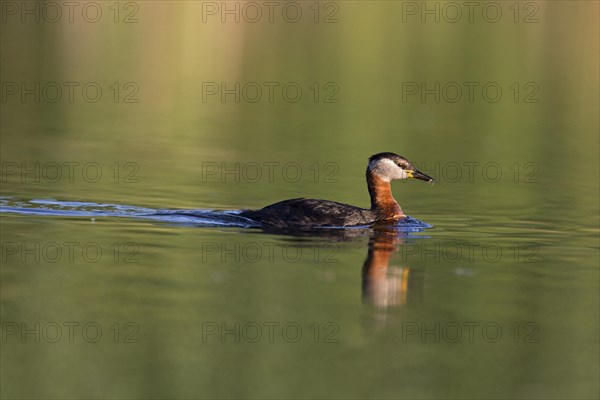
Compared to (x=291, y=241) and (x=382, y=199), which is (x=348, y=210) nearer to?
(x=382, y=199)

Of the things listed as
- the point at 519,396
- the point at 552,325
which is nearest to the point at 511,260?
the point at 552,325

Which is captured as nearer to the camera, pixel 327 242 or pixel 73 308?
pixel 73 308

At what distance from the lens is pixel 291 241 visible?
15461 mm

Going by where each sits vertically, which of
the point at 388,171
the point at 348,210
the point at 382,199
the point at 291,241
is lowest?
the point at 291,241

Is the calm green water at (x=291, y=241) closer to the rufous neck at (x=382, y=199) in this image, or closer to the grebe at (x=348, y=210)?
the grebe at (x=348, y=210)

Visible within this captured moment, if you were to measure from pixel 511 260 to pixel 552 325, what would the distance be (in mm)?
3121

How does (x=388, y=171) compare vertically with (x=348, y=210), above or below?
above

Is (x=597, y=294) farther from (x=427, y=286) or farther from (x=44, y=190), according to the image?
(x=44, y=190)

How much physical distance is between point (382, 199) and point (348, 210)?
115 centimetres

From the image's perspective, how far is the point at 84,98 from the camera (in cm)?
3438

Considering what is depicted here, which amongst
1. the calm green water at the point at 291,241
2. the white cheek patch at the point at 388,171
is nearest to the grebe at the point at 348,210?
the white cheek patch at the point at 388,171

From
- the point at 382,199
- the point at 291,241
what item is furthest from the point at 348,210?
the point at 291,241

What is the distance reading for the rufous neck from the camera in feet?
58.1

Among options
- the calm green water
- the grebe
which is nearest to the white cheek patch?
the grebe
